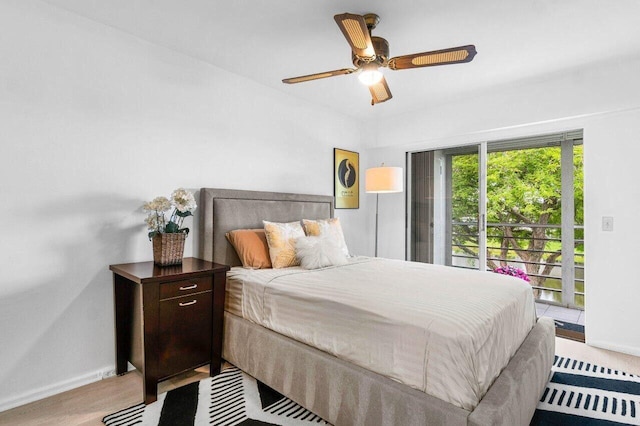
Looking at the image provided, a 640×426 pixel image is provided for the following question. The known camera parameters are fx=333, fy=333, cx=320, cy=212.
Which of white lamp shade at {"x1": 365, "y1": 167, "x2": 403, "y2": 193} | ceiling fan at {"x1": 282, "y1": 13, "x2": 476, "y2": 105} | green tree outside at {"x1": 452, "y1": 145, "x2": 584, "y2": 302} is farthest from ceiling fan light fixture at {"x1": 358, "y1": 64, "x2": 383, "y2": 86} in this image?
green tree outside at {"x1": 452, "y1": 145, "x2": 584, "y2": 302}

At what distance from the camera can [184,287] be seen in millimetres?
2205

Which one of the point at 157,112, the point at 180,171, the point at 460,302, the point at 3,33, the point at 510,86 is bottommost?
the point at 460,302

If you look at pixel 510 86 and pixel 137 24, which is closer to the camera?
pixel 137 24

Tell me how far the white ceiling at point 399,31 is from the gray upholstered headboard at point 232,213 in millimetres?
1199

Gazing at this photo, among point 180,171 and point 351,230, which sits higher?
point 180,171

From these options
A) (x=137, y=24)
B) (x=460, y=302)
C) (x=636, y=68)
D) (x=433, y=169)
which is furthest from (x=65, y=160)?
(x=636, y=68)

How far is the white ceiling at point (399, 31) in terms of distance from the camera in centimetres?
216

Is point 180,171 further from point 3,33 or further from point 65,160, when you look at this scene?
point 3,33

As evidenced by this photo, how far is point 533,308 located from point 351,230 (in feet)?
8.37

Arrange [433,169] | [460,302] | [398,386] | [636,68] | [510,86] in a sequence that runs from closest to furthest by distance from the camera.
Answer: [398,386]
[460,302]
[636,68]
[510,86]
[433,169]

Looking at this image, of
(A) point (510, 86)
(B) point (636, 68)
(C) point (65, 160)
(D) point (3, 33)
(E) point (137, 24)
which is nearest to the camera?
(D) point (3, 33)

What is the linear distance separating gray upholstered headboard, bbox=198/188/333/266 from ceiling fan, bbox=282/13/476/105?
4.12ft

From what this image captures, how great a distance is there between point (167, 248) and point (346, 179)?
271cm

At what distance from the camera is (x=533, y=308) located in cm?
238
